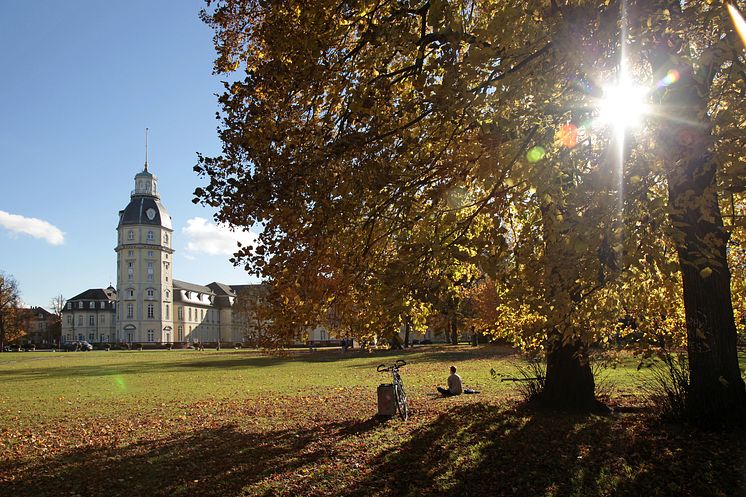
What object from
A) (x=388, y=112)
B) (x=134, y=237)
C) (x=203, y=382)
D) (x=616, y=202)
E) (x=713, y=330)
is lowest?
(x=203, y=382)

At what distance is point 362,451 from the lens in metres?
8.50

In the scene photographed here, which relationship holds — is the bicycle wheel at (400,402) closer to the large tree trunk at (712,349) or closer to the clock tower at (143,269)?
the large tree trunk at (712,349)

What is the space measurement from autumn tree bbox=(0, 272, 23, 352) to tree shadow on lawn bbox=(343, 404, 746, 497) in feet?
282

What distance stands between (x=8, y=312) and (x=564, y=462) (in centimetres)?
8967

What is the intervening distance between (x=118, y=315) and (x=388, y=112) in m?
106

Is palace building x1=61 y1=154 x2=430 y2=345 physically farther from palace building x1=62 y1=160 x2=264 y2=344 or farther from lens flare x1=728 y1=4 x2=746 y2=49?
lens flare x1=728 y1=4 x2=746 y2=49

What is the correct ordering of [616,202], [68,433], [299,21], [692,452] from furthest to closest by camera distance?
1. [68,433]
2. [299,21]
3. [692,452]
4. [616,202]

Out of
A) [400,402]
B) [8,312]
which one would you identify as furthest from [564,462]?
[8,312]

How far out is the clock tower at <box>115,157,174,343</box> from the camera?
102 meters

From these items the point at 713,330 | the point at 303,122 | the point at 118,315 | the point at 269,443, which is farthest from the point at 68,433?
the point at 118,315

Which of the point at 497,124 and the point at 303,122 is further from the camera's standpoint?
the point at 303,122

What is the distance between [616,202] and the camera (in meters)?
5.47

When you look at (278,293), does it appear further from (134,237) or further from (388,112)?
(134,237)

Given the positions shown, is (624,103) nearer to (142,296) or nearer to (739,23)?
(739,23)
